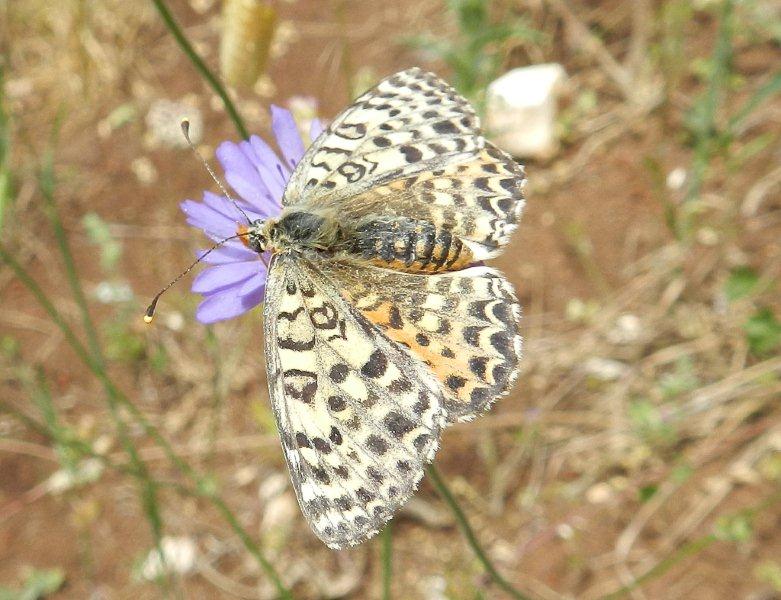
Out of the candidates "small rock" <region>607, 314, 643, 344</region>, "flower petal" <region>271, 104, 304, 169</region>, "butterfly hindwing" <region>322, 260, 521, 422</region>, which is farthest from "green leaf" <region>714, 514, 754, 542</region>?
"flower petal" <region>271, 104, 304, 169</region>

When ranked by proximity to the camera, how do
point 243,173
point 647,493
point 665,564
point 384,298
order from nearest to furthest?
point 384,298
point 243,173
point 665,564
point 647,493

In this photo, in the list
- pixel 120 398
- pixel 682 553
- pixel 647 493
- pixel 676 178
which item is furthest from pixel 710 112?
pixel 120 398

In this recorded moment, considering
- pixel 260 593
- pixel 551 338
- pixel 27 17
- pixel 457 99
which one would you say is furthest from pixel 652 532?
pixel 27 17

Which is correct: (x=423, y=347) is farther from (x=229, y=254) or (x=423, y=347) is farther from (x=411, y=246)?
(x=229, y=254)

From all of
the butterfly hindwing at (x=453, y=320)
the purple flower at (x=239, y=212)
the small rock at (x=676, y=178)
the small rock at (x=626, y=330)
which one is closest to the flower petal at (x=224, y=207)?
the purple flower at (x=239, y=212)

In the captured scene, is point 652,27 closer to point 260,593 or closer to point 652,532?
point 652,532
